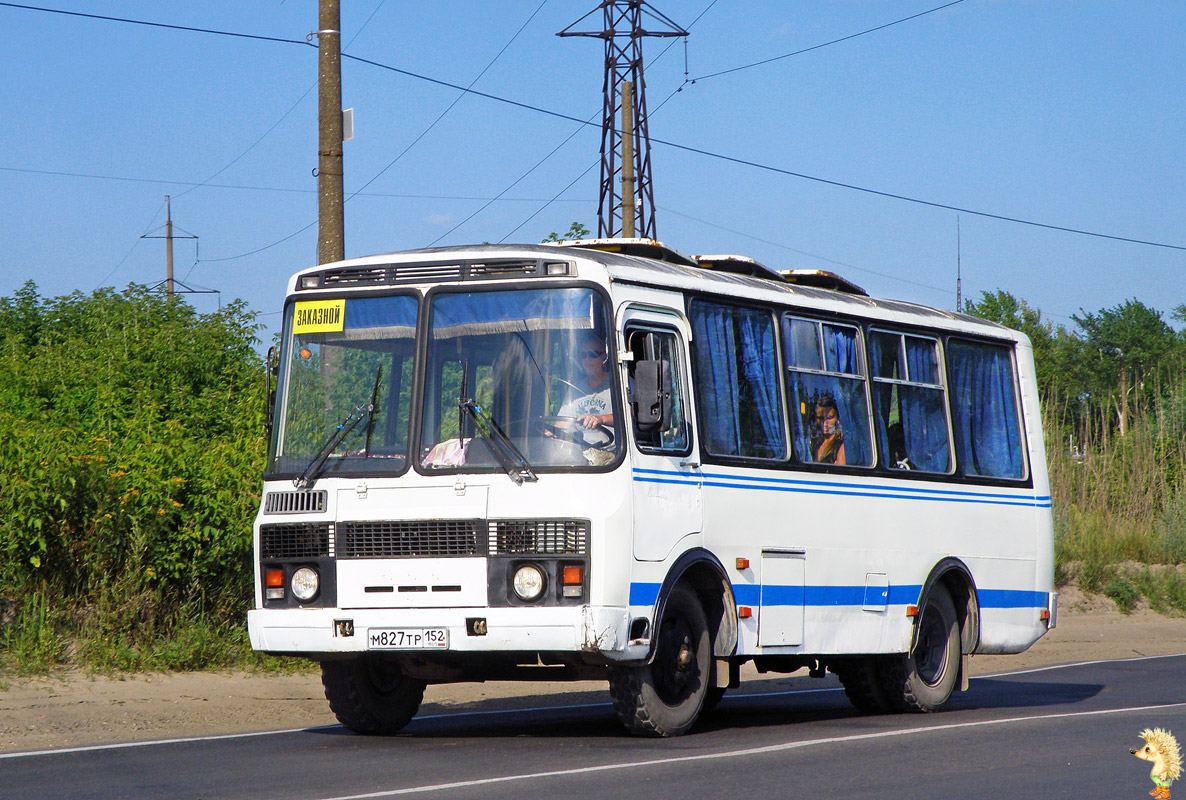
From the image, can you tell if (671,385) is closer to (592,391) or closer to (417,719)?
(592,391)

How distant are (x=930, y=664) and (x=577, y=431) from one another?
5042mm

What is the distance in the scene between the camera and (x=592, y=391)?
32.4ft

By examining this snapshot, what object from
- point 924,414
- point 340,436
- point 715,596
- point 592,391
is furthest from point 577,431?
point 924,414

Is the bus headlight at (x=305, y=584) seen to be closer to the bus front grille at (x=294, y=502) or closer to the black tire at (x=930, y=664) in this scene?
the bus front grille at (x=294, y=502)

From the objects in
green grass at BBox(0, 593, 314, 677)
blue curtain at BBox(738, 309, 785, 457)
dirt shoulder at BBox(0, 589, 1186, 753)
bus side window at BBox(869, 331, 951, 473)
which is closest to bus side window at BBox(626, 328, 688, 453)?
blue curtain at BBox(738, 309, 785, 457)

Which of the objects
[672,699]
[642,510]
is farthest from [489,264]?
[672,699]

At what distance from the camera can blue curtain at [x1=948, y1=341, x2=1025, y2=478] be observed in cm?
1382

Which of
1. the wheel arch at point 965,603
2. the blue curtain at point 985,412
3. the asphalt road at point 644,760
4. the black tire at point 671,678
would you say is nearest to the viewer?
the asphalt road at point 644,760

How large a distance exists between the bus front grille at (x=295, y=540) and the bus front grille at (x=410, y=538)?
0.12 meters

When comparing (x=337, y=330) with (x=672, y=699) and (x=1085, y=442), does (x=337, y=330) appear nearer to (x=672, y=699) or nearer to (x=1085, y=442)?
(x=672, y=699)

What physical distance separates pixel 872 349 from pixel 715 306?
2.20 metres

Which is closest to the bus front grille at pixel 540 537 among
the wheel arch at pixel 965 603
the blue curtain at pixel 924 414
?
the blue curtain at pixel 924 414

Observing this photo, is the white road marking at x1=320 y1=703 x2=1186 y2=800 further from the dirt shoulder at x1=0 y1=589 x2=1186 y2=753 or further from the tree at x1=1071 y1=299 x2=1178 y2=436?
the tree at x1=1071 y1=299 x2=1178 y2=436

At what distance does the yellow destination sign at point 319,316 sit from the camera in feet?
34.7
